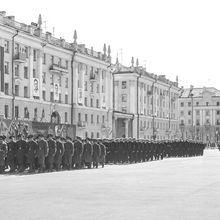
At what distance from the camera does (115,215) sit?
1055cm

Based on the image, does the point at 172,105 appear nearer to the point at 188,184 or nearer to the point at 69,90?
the point at 69,90

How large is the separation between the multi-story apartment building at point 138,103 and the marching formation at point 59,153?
48.0 meters

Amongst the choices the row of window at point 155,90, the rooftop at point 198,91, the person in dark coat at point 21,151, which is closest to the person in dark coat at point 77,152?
the person in dark coat at point 21,151

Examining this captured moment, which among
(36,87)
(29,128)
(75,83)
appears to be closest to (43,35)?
(36,87)

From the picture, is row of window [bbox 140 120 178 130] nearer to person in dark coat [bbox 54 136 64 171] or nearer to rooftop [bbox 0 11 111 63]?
rooftop [bbox 0 11 111 63]

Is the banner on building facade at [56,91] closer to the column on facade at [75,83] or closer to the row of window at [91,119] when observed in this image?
the column on facade at [75,83]

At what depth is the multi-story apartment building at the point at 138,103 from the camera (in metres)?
88.6

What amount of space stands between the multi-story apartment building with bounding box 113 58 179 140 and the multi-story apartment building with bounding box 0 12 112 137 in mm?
7960

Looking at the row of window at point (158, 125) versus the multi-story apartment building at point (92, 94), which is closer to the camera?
the multi-story apartment building at point (92, 94)

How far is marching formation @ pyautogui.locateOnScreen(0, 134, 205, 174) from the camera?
2359 centimetres

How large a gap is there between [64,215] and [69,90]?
5720 cm

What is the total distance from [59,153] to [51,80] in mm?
38420

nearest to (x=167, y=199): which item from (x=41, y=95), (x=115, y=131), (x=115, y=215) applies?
(x=115, y=215)

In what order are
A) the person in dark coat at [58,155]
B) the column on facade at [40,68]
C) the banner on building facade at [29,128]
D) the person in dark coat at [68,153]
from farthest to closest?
the column on facade at [40,68]
the banner on building facade at [29,128]
the person in dark coat at [68,153]
the person in dark coat at [58,155]
